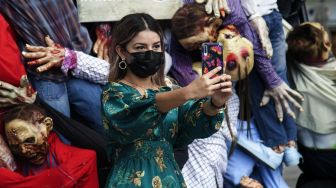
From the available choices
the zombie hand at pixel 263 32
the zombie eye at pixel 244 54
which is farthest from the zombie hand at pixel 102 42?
the zombie hand at pixel 263 32

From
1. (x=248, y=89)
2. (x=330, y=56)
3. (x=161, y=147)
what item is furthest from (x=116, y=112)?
(x=330, y=56)

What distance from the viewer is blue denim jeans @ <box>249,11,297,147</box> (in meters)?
4.65

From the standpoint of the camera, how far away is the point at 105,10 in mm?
4207

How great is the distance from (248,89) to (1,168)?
5.64ft

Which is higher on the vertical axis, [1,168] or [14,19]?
[14,19]

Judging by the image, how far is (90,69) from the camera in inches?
155

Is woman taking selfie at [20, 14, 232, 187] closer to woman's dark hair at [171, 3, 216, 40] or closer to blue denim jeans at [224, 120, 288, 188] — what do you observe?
woman's dark hair at [171, 3, 216, 40]

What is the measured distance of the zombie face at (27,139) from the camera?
3.54 metres

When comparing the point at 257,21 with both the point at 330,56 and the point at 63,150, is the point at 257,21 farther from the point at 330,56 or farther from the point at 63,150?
the point at 63,150

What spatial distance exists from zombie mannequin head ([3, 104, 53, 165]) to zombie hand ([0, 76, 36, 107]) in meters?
0.04

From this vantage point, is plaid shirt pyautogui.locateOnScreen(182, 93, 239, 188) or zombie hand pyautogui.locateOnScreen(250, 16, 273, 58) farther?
zombie hand pyautogui.locateOnScreen(250, 16, 273, 58)

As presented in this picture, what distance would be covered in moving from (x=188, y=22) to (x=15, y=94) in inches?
43.9

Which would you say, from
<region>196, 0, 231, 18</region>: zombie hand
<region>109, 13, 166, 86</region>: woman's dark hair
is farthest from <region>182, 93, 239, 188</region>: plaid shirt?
<region>109, 13, 166, 86</region>: woman's dark hair

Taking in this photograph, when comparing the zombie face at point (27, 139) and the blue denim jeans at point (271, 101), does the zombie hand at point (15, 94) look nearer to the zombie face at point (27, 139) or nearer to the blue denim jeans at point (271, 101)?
the zombie face at point (27, 139)
